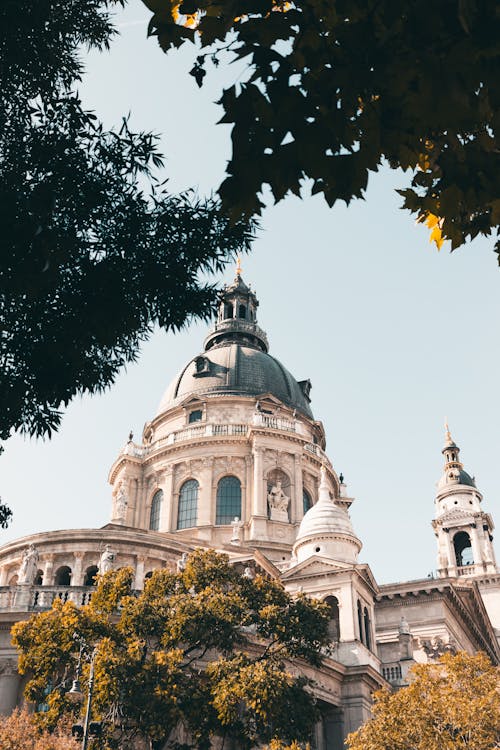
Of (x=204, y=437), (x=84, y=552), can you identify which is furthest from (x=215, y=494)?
(x=84, y=552)

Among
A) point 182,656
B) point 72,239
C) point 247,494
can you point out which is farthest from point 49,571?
point 72,239

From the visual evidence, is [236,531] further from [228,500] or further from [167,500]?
[167,500]

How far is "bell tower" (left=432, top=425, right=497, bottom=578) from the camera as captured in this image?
69.2 meters

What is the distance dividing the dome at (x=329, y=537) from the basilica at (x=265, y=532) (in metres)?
0.08

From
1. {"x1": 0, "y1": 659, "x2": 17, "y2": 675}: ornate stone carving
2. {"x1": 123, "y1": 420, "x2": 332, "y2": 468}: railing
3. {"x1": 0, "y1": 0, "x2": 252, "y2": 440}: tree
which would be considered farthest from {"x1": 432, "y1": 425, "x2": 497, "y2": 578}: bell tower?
{"x1": 0, "y1": 0, "x2": 252, "y2": 440}: tree

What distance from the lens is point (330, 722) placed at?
111ft

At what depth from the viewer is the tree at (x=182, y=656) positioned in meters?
22.8

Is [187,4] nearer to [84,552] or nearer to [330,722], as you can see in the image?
[330,722]

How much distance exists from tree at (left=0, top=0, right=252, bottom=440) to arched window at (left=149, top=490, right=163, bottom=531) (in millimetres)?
45146

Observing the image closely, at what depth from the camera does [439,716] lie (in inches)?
1083

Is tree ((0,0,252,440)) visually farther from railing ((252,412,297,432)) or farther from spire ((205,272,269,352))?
spire ((205,272,269,352))

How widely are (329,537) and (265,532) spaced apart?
10605mm

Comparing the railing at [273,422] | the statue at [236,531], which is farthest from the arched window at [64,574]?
the railing at [273,422]

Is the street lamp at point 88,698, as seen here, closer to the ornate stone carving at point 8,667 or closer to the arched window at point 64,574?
the ornate stone carving at point 8,667
